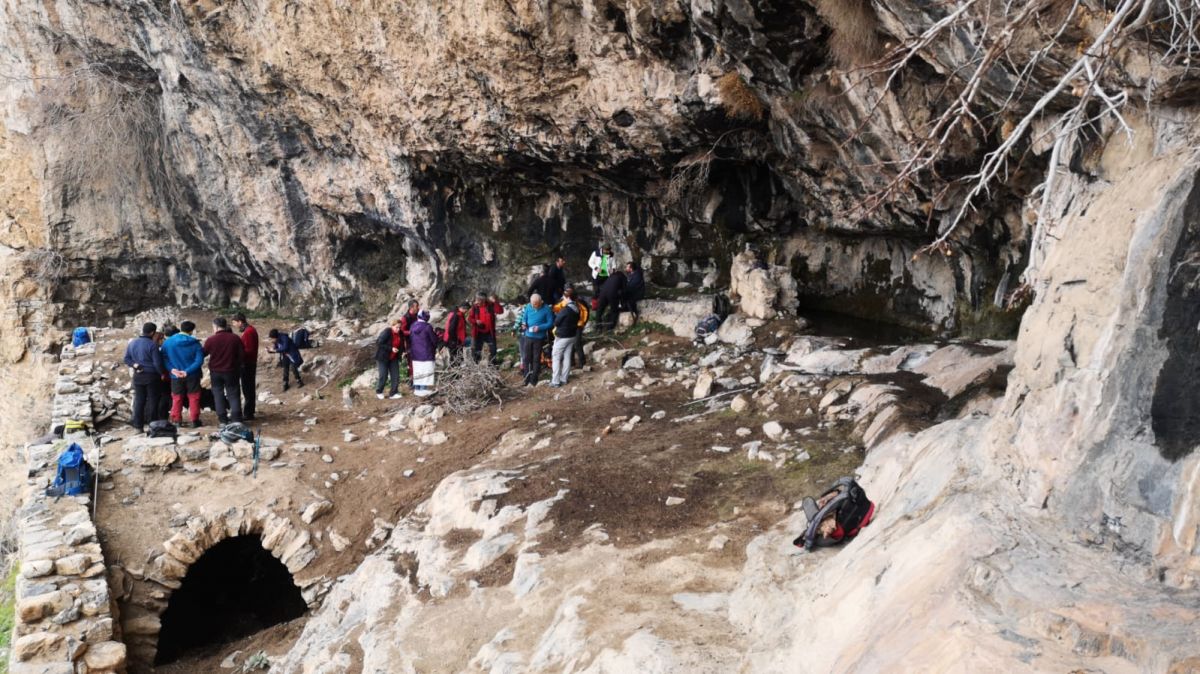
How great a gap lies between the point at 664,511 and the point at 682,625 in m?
1.76

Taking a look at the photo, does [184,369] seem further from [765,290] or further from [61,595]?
[765,290]

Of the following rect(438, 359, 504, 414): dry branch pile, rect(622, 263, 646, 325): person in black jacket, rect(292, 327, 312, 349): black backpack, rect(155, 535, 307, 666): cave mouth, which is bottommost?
rect(155, 535, 307, 666): cave mouth

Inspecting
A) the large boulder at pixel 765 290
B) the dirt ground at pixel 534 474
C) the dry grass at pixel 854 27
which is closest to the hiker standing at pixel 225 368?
the dirt ground at pixel 534 474

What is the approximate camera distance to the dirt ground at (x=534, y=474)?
6.16 metres

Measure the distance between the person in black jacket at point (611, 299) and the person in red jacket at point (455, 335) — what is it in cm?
240

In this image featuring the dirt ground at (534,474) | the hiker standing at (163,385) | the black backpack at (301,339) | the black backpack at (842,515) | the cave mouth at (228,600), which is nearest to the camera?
the black backpack at (842,515)

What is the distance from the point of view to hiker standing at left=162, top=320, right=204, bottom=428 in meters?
9.52

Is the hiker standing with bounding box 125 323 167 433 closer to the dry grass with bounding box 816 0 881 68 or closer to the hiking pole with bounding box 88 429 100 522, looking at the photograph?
the hiking pole with bounding box 88 429 100 522

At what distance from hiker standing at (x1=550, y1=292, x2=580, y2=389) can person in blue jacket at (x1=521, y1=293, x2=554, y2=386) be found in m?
0.21

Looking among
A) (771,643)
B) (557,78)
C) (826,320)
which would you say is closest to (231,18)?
(557,78)

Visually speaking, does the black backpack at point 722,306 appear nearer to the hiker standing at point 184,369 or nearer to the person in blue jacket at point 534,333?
the person in blue jacket at point 534,333

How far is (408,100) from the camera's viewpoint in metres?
12.8

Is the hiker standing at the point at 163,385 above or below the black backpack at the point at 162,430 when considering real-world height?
above

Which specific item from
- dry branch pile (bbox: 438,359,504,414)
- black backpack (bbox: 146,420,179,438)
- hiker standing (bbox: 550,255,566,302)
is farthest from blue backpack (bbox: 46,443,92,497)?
hiker standing (bbox: 550,255,566,302)
